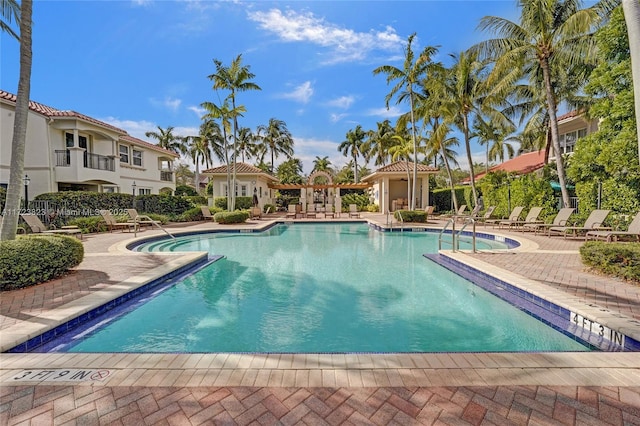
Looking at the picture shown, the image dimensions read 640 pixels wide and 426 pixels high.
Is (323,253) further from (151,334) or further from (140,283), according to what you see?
(151,334)

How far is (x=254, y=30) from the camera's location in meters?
12.1

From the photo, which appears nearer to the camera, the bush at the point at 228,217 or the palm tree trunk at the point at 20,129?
the palm tree trunk at the point at 20,129

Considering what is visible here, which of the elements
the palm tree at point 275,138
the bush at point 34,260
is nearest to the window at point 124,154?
the bush at point 34,260

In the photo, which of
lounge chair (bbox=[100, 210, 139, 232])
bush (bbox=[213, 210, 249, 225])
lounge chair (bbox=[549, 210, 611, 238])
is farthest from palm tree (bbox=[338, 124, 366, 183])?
lounge chair (bbox=[549, 210, 611, 238])

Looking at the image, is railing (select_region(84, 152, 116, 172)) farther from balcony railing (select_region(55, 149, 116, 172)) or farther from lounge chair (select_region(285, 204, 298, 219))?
lounge chair (select_region(285, 204, 298, 219))

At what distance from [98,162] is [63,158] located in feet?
7.16

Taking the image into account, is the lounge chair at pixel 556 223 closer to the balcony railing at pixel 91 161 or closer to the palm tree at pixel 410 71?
the palm tree at pixel 410 71

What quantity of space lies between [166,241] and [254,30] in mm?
9376

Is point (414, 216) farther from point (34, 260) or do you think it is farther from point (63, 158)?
point (63, 158)

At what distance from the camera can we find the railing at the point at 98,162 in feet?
62.5

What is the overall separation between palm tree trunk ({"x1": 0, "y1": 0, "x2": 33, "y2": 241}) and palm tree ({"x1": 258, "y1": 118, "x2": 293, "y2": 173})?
127ft

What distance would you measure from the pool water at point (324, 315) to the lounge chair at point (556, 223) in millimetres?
7647

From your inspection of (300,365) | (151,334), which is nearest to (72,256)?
(151,334)

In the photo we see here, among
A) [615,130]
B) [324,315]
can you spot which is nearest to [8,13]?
[324,315]
